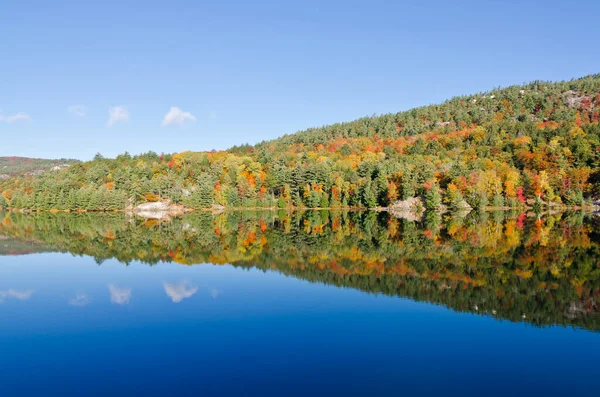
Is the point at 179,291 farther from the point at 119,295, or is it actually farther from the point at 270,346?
the point at 270,346

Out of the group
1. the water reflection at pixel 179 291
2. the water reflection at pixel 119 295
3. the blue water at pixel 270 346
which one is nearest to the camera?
the blue water at pixel 270 346

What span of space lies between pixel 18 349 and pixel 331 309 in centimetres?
922

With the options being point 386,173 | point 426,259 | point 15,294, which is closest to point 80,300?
point 15,294

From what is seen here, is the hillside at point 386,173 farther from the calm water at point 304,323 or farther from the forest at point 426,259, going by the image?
the calm water at point 304,323

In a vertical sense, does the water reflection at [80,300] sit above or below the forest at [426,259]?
above

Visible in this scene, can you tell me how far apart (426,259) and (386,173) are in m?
71.1

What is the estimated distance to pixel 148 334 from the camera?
1260 centimetres

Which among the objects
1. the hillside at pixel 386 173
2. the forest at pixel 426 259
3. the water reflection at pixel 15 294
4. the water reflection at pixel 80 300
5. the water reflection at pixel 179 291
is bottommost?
the forest at pixel 426 259

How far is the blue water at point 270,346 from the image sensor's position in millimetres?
9359

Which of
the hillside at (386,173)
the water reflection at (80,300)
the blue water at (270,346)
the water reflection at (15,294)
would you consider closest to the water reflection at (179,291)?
the blue water at (270,346)

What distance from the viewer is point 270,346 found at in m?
11.6

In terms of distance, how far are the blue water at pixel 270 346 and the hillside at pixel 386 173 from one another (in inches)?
2807

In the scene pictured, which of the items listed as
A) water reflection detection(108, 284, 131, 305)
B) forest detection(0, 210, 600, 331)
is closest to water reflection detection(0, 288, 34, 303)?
water reflection detection(108, 284, 131, 305)

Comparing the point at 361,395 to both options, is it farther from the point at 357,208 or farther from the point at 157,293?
the point at 357,208
